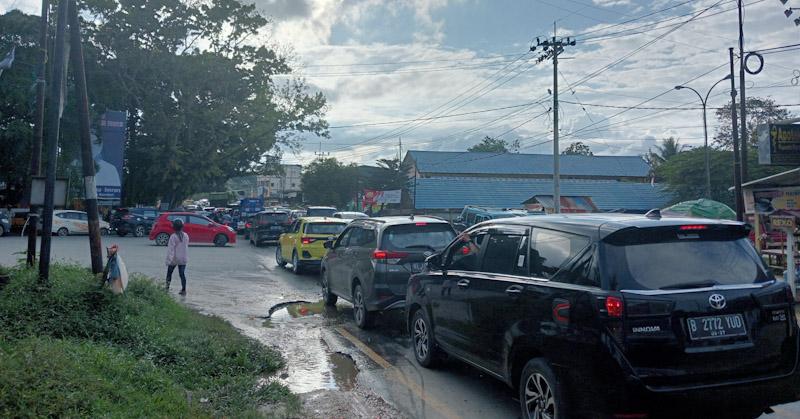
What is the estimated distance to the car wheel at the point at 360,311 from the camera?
9.85 m

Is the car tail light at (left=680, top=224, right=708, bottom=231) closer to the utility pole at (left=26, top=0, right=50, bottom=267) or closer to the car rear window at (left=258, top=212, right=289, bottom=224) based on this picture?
the utility pole at (left=26, top=0, right=50, bottom=267)

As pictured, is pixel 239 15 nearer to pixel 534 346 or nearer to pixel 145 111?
pixel 145 111

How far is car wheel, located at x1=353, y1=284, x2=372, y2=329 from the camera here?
985 centimetres

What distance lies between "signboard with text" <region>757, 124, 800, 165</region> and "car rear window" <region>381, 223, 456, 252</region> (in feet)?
40.7

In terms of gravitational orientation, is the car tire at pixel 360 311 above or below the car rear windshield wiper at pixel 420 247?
below

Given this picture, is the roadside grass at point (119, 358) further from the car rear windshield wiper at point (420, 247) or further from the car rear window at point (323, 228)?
the car rear window at point (323, 228)

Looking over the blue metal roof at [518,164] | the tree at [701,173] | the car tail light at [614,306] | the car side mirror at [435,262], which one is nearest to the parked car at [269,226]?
the car side mirror at [435,262]

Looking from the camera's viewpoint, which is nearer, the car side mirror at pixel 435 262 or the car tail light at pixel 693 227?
the car tail light at pixel 693 227

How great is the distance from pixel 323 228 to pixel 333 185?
43170 millimetres

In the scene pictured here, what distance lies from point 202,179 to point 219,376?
132 feet

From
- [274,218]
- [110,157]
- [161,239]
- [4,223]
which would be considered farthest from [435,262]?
[110,157]

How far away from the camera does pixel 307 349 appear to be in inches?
343

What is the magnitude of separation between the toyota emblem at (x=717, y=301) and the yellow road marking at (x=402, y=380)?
2492mm

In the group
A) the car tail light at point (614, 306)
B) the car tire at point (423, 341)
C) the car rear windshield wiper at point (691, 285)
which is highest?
the car rear windshield wiper at point (691, 285)
